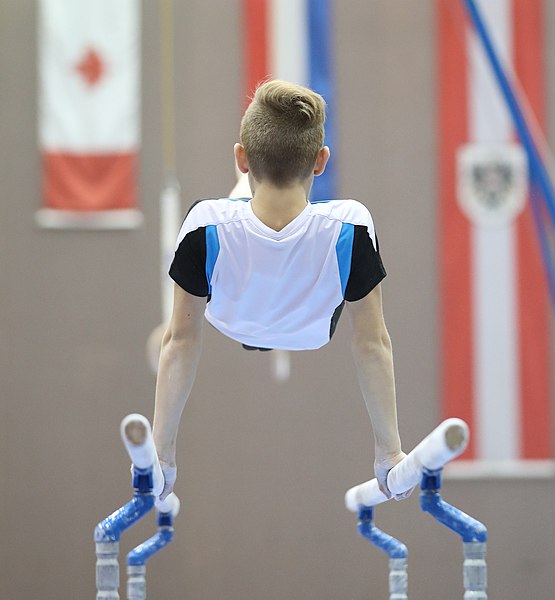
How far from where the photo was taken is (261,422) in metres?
7.52

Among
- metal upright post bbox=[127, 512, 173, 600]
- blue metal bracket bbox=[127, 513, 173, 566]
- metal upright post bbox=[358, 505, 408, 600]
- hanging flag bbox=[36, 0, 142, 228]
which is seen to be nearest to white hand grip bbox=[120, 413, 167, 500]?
metal upright post bbox=[127, 512, 173, 600]

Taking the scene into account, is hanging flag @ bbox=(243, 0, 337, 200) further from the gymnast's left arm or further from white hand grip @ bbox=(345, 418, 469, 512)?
white hand grip @ bbox=(345, 418, 469, 512)

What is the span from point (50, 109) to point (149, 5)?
1167mm

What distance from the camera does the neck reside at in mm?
2641

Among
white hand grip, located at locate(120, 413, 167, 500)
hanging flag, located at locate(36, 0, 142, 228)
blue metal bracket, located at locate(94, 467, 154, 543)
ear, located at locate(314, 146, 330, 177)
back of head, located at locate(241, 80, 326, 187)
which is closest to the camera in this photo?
white hand grip, located at locate(120, 413, 167, 500)

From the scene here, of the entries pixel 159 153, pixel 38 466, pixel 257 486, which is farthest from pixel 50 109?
pixel 257 486

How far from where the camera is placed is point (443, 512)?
249 cm

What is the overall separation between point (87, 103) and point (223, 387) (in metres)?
2.48

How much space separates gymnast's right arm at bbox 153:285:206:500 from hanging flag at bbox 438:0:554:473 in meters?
5.04

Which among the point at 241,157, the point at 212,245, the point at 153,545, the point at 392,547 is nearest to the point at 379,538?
the point at 392,547

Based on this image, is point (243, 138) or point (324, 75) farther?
point (324, 75)

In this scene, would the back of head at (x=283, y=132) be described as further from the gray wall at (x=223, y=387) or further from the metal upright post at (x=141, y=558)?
the gray wall at (x=223, y=387)

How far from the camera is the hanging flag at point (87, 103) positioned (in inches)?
294

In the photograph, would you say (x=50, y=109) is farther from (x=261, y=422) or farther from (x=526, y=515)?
(x=526, y=515)
